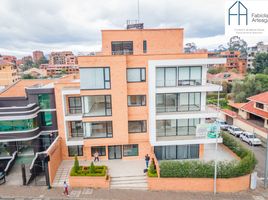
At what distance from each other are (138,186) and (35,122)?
13354 millimetres

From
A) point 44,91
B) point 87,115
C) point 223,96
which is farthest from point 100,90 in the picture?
point 223,96

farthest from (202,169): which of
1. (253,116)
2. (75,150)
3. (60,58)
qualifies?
(60,58)

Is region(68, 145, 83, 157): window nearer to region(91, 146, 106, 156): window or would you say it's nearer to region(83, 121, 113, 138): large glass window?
region(91, 146, 106, 156): window

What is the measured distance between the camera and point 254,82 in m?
46.9

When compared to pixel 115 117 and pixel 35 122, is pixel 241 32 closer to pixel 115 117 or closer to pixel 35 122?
pixel 115 117

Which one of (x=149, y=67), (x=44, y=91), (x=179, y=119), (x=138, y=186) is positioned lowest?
(x=138, y=186)

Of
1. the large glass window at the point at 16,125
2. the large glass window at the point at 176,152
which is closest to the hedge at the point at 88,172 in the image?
the large glass window at the point at 176,152

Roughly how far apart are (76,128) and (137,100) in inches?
314

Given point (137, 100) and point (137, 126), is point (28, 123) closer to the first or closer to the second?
point (137, 126)

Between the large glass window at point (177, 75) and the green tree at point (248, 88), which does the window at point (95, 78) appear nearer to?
the large glass window at point (177, 75)

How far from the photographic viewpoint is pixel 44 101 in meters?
23.7

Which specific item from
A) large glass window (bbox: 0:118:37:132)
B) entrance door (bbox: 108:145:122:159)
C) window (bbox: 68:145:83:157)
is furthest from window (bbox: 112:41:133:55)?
large glass window (bbox: 0:118:37:132)

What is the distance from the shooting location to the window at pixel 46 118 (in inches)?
942

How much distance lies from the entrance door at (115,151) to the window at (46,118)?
25.5ft
